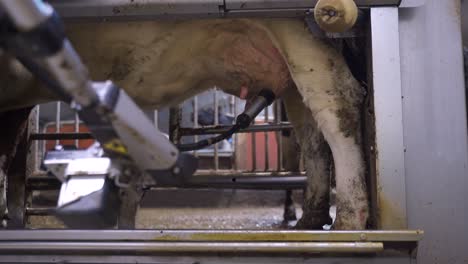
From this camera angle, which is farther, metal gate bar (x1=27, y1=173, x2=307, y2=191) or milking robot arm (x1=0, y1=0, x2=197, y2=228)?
metal gate bar (x1=27, y1=173, x2=307, y2=191)

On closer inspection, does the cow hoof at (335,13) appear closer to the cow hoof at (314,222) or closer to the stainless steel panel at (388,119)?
the stainless steel panel at (388,119)

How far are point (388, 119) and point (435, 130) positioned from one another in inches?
4.7

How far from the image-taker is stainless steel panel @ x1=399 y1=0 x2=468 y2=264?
3.71 ft

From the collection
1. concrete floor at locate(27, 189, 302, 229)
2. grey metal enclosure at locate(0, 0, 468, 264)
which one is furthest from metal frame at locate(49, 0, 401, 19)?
concrete floor at locate(27, 189, 302, 229)

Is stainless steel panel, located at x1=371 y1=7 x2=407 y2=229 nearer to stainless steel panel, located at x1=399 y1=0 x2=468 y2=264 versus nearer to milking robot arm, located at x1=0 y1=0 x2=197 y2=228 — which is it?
stainless steel panel, located at x1=399 y1=0 x2=468 y2=264

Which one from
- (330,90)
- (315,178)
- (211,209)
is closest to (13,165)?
(315,178)

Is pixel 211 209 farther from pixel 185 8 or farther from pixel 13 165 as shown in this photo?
pixel 185 8

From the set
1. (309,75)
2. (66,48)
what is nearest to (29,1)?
(66,48)

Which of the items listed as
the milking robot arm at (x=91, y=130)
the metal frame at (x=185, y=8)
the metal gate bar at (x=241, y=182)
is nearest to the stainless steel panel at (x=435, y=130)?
the metal frame at (x=185, y=8)

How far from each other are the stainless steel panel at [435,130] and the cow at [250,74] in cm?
18

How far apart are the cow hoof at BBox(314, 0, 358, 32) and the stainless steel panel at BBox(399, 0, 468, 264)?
19cm

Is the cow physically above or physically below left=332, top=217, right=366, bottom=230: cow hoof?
above

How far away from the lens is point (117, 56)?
156 centimetres

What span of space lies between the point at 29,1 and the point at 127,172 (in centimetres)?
30
